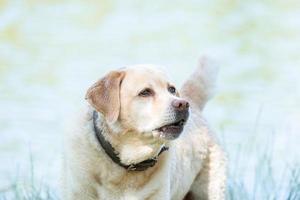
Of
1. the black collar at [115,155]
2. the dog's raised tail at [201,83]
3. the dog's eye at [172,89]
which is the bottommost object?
the dog's raised tail at [201,83]

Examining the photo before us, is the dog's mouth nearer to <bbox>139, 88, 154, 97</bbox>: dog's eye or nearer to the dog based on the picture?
the dog

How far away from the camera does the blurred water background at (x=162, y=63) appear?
919cm

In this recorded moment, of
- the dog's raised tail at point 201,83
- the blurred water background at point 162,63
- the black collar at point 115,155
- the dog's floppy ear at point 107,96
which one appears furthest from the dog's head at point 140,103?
the blurred water background at point 162,63

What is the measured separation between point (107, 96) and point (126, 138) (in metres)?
0.34

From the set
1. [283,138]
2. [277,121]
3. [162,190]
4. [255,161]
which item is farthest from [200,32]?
[162,190]

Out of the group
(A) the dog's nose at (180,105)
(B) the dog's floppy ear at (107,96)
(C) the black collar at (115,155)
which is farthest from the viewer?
(C) the black collar at (115,155)

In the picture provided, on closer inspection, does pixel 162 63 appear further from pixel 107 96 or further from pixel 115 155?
pixel 107 96

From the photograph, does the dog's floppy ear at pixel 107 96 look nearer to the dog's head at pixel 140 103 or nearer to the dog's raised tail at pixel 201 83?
the dog's head at pixel 140 103

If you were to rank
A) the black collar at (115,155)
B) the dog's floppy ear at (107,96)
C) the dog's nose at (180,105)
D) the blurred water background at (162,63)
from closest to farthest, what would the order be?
the dog's nose at (180,105)
the dog's floppy ear at (107,96)
the black collar at (115,155)
the blurred water background at (162,63)

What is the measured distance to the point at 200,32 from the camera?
2150 centimetres

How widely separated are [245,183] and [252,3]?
1658 cm

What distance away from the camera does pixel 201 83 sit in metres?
8.34

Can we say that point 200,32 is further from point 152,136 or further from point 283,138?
point 152,136

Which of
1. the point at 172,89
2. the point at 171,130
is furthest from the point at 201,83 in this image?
the point at 171,130
